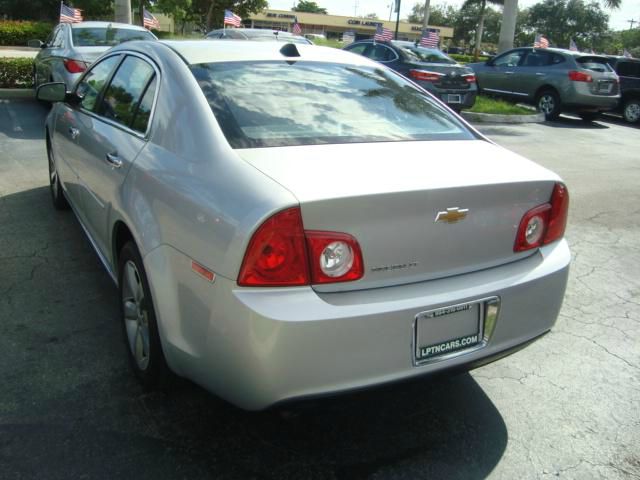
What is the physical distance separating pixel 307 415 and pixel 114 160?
1611 mm

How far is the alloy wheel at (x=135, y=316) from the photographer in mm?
2832

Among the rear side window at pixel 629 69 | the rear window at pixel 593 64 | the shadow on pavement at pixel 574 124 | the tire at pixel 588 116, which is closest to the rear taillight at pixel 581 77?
the rear window at pixel 593 64

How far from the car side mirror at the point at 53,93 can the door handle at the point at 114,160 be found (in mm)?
1380

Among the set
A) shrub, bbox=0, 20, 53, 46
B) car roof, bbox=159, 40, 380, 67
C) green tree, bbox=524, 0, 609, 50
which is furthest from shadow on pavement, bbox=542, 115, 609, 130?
green tree, bbox=524, 0, 609, 50

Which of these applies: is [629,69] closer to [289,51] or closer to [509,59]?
[509,59]

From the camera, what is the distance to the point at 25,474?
7.69 feet

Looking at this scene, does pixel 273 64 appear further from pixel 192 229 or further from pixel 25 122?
pixel 25 122

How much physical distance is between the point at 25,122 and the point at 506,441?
31.1ft

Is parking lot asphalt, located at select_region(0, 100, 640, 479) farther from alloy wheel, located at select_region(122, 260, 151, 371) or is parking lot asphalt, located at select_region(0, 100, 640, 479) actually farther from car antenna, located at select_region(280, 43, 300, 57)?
car antenna, located at select_region(280, 43, 300, 57)

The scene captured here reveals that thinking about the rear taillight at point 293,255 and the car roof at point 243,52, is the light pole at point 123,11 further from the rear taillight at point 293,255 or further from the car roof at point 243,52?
the rear taillight at point 293,255

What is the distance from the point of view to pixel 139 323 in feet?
9.51

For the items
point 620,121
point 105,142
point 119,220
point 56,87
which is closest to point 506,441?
point 119,220

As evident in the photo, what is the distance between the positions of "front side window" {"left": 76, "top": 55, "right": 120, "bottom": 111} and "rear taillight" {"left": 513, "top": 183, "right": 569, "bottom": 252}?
2648mm

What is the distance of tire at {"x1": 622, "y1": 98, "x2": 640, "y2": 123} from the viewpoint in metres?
15.7
